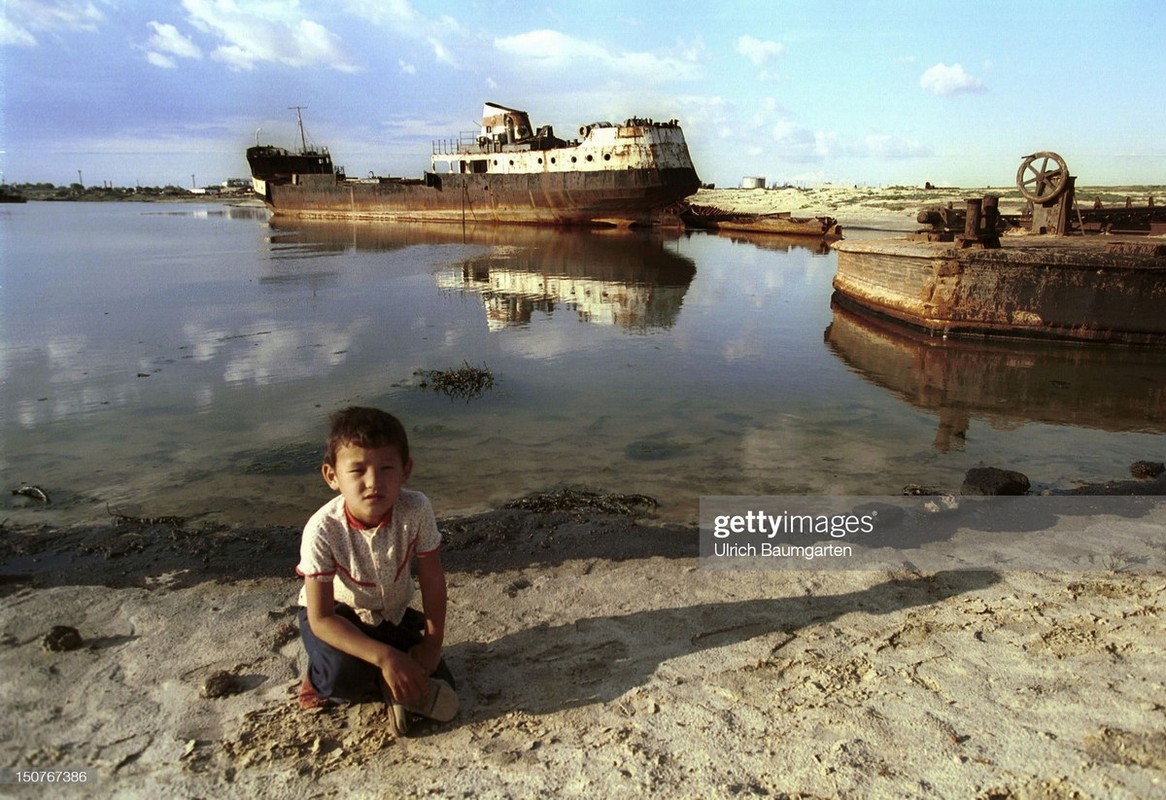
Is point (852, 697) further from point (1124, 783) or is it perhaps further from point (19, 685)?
point (19, 685)

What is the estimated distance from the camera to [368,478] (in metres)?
2.35

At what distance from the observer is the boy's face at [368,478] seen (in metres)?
2.35

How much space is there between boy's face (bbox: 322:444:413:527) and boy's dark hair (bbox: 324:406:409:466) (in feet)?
0.06

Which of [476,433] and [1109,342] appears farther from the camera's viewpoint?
[1109,342]

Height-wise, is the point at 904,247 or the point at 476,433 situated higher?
the point at 904,247

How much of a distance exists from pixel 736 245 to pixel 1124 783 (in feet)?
95.6

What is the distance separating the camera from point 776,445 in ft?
20.7

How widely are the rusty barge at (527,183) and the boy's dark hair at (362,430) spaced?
3455cm

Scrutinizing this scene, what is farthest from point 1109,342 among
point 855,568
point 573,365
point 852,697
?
point 852,697

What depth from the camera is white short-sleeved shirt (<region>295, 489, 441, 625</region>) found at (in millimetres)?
2436

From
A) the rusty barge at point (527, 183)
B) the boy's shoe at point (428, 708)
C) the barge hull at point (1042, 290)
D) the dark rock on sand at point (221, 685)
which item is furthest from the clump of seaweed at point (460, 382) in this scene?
the rusty barge at point (527, 183)

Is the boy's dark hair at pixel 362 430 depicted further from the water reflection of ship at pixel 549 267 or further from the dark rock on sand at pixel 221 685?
the water reflection of ship at pixel 549 267

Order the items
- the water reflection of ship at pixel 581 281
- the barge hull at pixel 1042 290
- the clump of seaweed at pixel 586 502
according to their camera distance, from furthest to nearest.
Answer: the water reflection of ship at pixel 581 281, the barge hull at pixel 1042 290, the clump of seaweed at pixel 586 502

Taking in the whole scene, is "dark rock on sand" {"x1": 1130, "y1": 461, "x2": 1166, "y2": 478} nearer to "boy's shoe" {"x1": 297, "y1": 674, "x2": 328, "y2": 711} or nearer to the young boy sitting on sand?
the young boy sitting on sand
